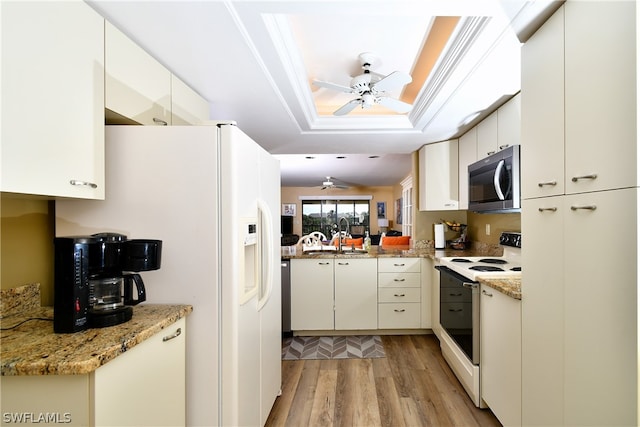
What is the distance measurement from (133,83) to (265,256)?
108 cm

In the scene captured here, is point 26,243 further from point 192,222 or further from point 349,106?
point 349,106

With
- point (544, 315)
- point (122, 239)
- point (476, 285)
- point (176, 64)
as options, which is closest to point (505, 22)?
point (544, 315)

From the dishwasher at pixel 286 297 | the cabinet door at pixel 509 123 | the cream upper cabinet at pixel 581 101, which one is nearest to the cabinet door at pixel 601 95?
the cream upper cabinet at pixel 581 101

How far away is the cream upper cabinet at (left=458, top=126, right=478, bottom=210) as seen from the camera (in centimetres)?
297

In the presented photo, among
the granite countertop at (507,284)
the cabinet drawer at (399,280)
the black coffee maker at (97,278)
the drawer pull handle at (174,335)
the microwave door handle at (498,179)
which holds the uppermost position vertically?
the microwave door handle at (498,179)

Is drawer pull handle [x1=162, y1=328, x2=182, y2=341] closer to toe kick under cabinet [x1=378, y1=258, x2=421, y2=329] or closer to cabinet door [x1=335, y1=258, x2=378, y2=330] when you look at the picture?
cabinet door [x1=335, y1=258, x2=378, y2=330]

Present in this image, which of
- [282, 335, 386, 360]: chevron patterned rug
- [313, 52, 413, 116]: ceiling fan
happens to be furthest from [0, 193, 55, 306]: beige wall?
[282, 335, 386, 360]: chevron patterned rug

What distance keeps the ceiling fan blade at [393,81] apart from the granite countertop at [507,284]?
4.29 ft

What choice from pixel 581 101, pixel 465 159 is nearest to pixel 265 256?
pixel 581 101

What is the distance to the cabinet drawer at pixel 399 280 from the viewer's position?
10.9ft

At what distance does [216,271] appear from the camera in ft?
4.47

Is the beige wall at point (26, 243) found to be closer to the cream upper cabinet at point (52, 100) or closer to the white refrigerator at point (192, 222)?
the white refrigerator at point (192, 222)

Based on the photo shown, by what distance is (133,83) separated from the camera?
57.2 inches

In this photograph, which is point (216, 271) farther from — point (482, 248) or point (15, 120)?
point (482, 248)
